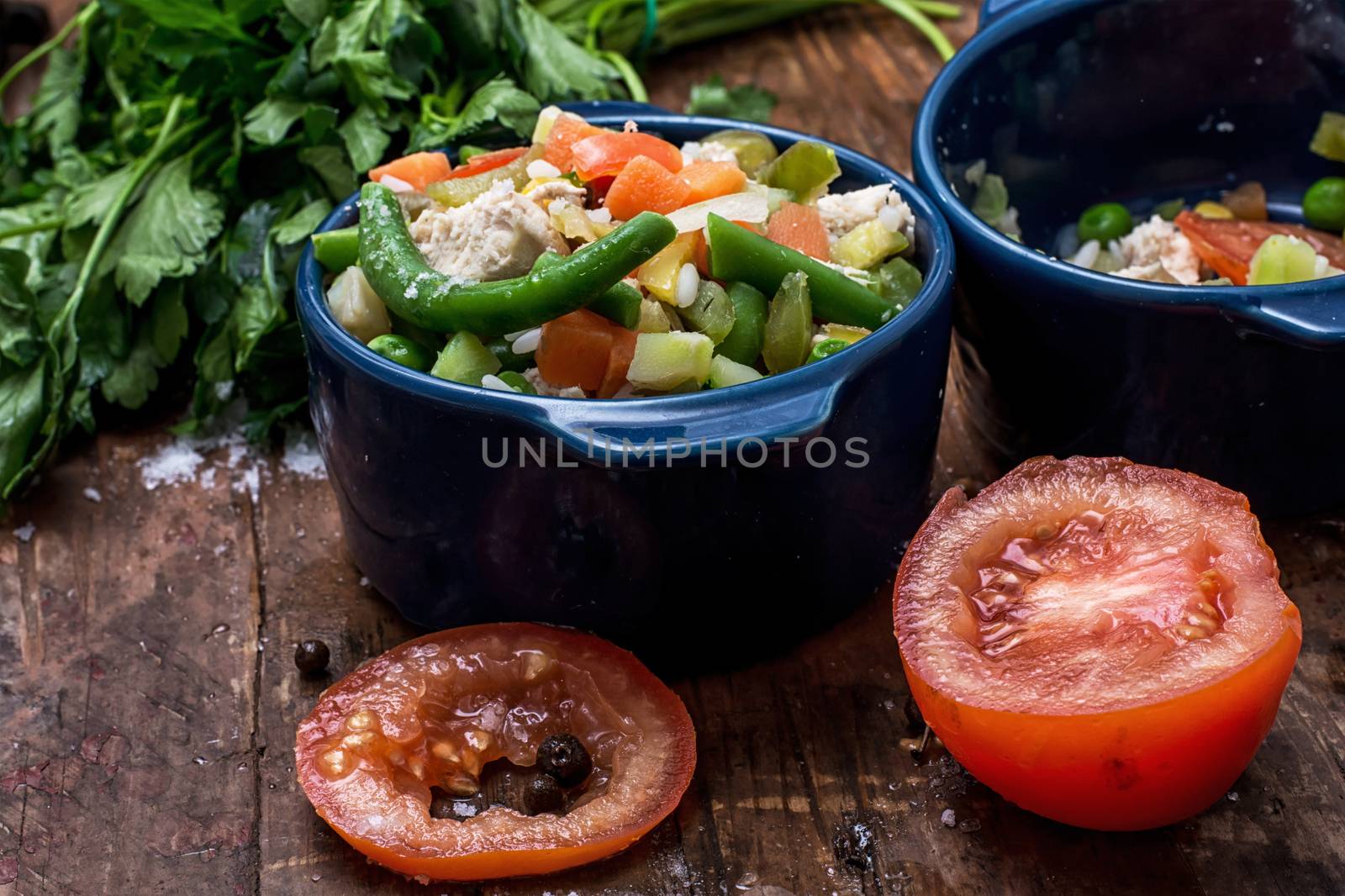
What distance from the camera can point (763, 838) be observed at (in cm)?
164

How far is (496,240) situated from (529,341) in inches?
5.5

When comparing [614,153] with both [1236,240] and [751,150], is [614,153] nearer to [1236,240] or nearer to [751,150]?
[751,150]

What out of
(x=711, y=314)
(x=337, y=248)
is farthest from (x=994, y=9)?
(x=337, y=248)

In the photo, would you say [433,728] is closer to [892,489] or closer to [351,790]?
[351,790]

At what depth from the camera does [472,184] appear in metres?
1.99

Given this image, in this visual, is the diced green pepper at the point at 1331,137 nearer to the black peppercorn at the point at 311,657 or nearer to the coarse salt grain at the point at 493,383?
the coarse salt grain at the point at 493,383

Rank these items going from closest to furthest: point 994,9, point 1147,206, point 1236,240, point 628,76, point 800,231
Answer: point 800,231 → point 1236,240 → point 994,9 → point 1147,206 → point 628,76

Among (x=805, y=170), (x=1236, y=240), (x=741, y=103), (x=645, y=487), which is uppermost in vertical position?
(x=805, y=170)

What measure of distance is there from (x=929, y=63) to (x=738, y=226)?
1.79 meters

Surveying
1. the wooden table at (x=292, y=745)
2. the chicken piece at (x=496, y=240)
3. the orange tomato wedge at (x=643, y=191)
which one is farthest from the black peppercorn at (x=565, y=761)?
the orange tomato wedge at (x=643, y=191)

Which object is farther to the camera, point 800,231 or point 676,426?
point 800,231

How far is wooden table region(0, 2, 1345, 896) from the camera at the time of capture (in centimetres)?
160

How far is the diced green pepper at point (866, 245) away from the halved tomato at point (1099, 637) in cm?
38

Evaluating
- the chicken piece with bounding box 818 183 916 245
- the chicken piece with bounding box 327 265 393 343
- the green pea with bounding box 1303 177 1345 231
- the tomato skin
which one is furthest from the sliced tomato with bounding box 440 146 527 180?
the green pea with bounding box 1303 177 1345 231
